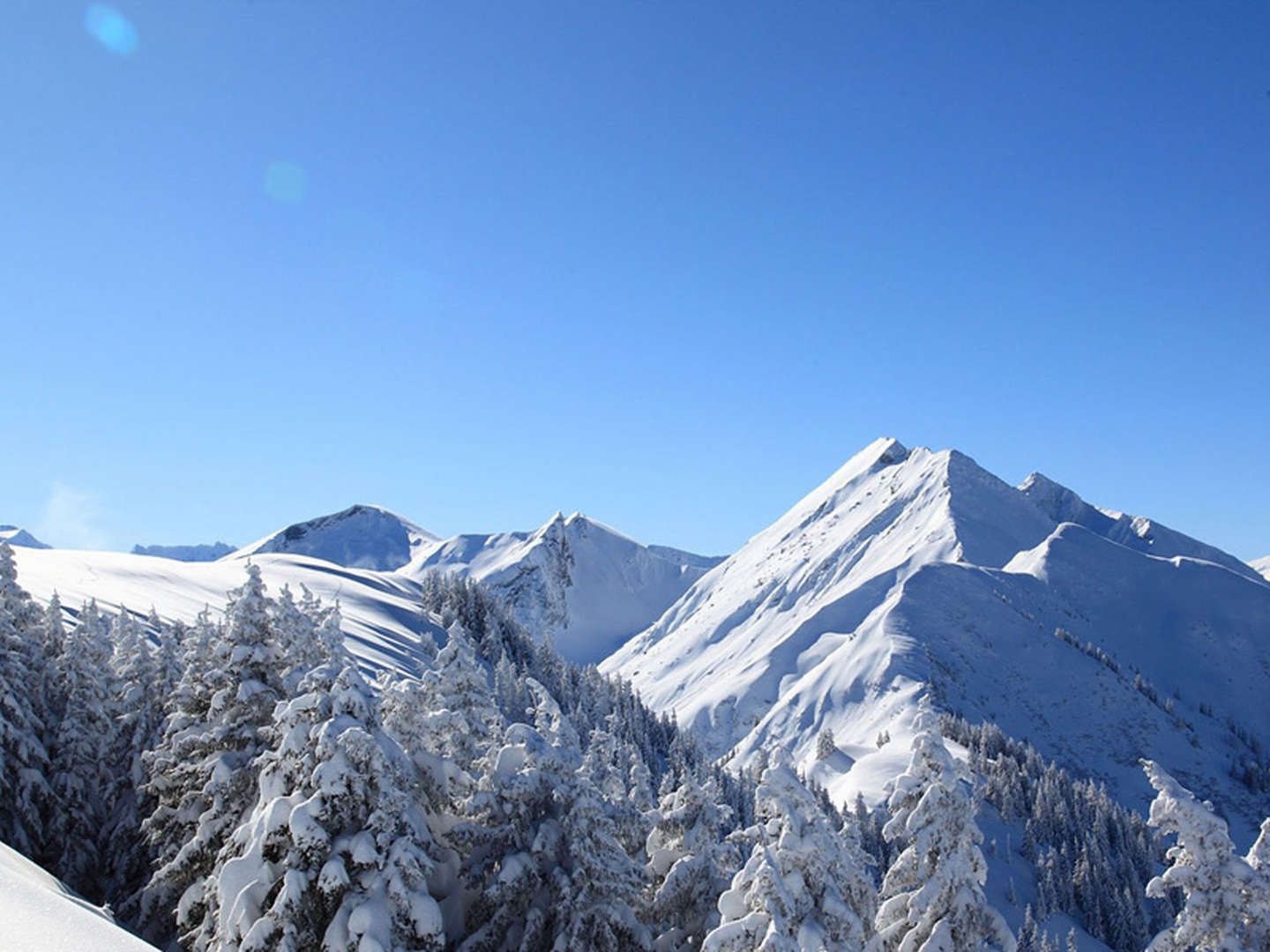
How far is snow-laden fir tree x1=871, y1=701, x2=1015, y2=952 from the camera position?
686 inches

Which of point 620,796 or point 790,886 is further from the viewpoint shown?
point 620,796

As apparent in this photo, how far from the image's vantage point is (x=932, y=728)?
18.3 m

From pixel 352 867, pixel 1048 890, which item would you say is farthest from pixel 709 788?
pixel 1048 890

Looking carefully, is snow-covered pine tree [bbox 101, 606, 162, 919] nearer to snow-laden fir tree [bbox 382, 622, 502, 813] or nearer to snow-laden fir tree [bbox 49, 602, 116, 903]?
snow-laden fir tree [bbox 49, 602, 116, 903]

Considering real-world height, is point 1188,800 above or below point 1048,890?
above

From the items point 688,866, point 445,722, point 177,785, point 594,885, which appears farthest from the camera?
point 177,785

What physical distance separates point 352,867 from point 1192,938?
1939 cm

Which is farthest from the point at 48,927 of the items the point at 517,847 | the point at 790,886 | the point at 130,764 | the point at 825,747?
the point at 825,747

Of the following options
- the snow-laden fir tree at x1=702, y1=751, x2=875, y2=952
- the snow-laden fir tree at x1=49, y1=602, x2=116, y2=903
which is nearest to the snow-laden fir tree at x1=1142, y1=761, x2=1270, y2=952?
the snow-laden fir tree at x1=702, y1=751, x2=875, y2=952

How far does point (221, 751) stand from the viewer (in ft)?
68.9

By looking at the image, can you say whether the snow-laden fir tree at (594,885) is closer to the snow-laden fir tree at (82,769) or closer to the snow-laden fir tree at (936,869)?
the snow-laden fir tree at (936,869)

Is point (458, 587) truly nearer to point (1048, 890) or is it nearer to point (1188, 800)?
point (1048, 890)

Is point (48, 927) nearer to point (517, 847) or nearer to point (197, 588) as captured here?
point (517, 847)

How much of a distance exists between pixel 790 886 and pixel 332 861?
363 inches
